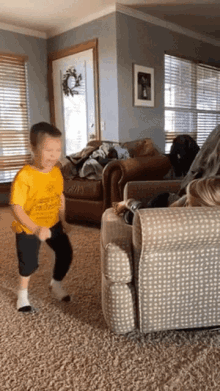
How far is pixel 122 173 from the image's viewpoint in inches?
108

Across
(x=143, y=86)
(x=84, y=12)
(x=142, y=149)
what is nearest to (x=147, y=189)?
(x=142, y=149)

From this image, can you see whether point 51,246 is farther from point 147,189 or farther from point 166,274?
point 147,189

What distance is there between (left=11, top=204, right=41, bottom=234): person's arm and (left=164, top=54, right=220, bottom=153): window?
12.8 ft

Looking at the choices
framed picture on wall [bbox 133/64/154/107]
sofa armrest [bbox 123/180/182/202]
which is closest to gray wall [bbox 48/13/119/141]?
framed picture on wall [bbox 133/64/154/107]

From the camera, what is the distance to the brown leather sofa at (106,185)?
280 cm

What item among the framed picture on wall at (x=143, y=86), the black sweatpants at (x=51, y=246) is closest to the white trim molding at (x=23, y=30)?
the framed picture on wall at (x=143, y=86)

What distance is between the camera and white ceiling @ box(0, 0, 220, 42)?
3.88 m

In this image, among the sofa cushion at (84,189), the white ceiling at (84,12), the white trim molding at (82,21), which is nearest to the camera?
the sofa cushion at (84,189)

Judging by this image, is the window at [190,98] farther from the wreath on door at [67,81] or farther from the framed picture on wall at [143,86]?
the wreath on door at [67,81]

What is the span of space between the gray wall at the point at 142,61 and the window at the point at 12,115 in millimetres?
1570

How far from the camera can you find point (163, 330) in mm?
1300

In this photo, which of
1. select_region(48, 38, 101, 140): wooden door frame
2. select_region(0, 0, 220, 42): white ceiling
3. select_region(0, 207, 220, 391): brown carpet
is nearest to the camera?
select_region(0, 207, 220, 391): brown carpet

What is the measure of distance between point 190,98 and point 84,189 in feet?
10.4

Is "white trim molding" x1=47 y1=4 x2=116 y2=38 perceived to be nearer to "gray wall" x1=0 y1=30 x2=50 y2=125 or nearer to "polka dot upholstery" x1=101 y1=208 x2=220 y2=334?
"gray wall" x1=0 y1=30 x2=50 y2=125
